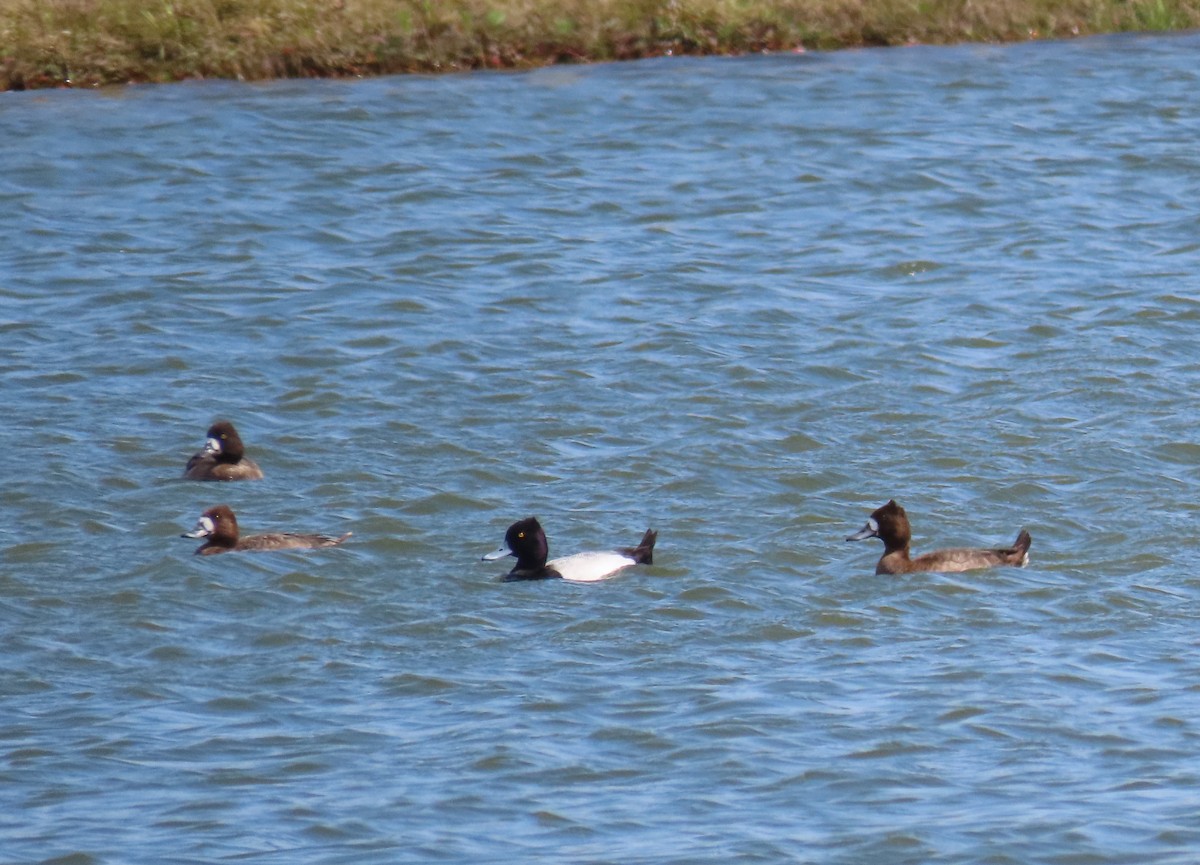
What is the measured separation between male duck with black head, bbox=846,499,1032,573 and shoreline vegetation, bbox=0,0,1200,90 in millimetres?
13758

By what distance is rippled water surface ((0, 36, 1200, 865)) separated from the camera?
8.86m

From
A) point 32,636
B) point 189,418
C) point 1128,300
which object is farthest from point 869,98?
point 32,636

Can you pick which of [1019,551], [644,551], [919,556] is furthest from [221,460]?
[1019,551]

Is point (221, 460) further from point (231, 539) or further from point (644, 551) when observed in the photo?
point (644, 551)

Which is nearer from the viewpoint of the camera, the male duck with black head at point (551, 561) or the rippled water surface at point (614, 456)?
the rippled water surface at point (614, 456)

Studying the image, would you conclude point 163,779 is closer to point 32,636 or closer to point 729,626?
point 32,636

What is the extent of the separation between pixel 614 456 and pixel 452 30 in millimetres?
11874

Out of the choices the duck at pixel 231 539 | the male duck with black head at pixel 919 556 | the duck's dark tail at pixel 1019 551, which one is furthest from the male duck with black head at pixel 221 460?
the duck's dark tail at pixel 1019 551

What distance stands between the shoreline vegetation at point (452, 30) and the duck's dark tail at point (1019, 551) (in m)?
14.3

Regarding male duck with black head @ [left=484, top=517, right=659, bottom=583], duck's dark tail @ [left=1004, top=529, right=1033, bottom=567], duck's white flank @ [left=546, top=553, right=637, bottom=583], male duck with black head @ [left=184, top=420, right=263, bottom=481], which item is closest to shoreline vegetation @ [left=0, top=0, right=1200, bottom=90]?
male duck with black head @ [left=184, top=420, right=263, bottom=481]

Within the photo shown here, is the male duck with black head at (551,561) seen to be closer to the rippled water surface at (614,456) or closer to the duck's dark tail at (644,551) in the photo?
the duck's dark tail at (644,551)

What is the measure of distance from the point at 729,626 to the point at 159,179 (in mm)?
11937

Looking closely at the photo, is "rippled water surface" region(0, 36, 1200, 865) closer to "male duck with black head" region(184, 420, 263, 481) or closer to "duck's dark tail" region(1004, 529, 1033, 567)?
"male duck with black head" region(184, 420, 263, 481)

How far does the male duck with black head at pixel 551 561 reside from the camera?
12.0 metres
